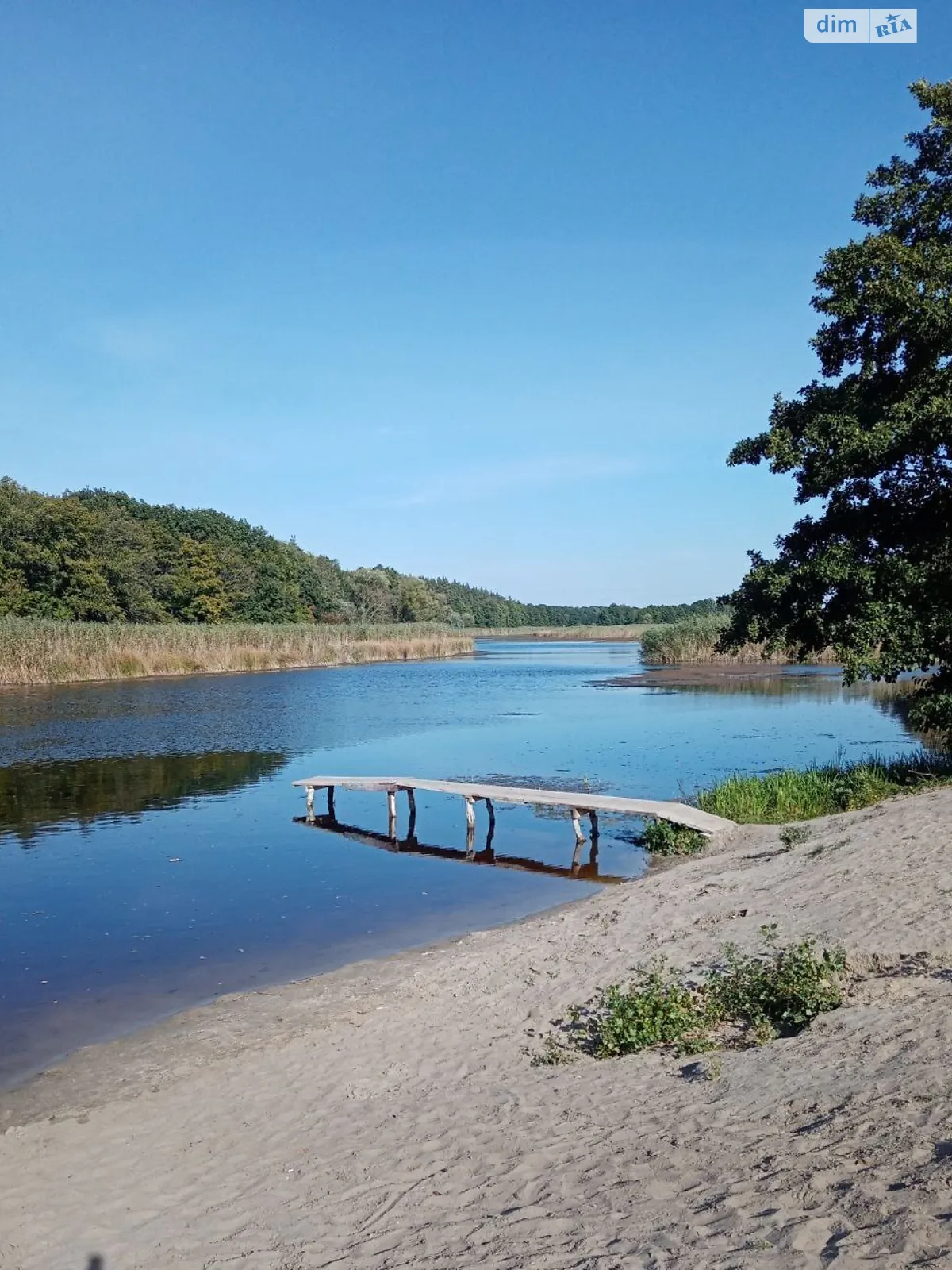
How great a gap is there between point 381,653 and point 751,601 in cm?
6404

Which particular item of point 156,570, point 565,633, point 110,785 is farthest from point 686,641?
point 565,633

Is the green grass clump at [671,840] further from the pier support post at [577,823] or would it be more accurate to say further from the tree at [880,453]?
the tree at [880,453]

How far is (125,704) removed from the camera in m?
41.1

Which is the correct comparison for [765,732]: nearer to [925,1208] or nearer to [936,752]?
[936,752]

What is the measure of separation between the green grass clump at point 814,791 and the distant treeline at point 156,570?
6047cm

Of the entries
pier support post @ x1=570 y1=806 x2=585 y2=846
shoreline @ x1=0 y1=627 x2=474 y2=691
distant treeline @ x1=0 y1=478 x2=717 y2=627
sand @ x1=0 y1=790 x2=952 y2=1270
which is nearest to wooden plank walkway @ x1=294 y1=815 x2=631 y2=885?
pier support post @ x1=570 y1=806 x2=585 y2=846

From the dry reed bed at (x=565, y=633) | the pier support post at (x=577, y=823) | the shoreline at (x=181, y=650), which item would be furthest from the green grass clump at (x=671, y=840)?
the dry reed bed at (x=565, y=633)

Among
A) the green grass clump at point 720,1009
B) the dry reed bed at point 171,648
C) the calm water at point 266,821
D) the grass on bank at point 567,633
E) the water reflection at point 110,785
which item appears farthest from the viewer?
the grass on bank at point 567,633

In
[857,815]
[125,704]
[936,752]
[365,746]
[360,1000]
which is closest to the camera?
[360,1000]

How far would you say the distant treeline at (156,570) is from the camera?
69.1 metres

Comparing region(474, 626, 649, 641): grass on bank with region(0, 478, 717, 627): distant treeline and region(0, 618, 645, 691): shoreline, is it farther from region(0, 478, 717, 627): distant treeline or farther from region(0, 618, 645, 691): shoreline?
region(0, 618, 645, 691): shoreline

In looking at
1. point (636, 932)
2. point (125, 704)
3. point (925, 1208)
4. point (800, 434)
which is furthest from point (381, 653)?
point (925, 1208)

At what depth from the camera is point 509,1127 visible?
A: 237 inches

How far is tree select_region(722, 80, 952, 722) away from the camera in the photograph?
1552 cm
